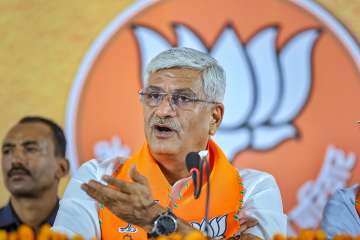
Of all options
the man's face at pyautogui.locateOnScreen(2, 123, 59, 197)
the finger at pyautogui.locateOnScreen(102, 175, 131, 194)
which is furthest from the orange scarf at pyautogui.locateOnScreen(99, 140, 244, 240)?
the man's face at pyautogui.locateOnScreen(2, 123, 59, 197)

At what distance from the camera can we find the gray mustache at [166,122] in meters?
3.05

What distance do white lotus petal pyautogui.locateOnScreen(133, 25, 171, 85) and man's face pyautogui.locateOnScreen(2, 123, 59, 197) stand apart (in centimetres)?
76

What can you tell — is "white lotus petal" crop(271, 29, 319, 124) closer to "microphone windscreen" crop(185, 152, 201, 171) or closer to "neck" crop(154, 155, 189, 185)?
"neck" crop(154, 155, 189, 185)

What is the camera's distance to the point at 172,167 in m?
3.18

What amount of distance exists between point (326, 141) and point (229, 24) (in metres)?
0.86

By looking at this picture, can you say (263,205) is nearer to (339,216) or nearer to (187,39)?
(339,216)

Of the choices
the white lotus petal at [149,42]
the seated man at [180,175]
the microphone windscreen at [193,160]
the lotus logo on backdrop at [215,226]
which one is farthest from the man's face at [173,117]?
the white lotus petal at [149,42]

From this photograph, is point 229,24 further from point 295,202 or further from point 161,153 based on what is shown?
point 161,153

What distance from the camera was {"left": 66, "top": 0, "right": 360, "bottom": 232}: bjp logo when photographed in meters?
4.66

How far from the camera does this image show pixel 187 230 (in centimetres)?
276

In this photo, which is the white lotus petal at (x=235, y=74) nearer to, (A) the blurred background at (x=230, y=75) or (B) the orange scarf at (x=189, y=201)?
(A) the blurred background at (x=230, y=75)

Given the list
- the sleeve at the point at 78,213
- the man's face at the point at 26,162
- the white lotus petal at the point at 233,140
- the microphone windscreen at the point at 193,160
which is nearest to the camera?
the microphone windscreen at the point at 193,160

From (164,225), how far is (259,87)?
2162 mm

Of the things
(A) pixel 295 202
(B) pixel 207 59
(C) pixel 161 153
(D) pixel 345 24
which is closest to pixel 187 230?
(C) pixel 161 153
